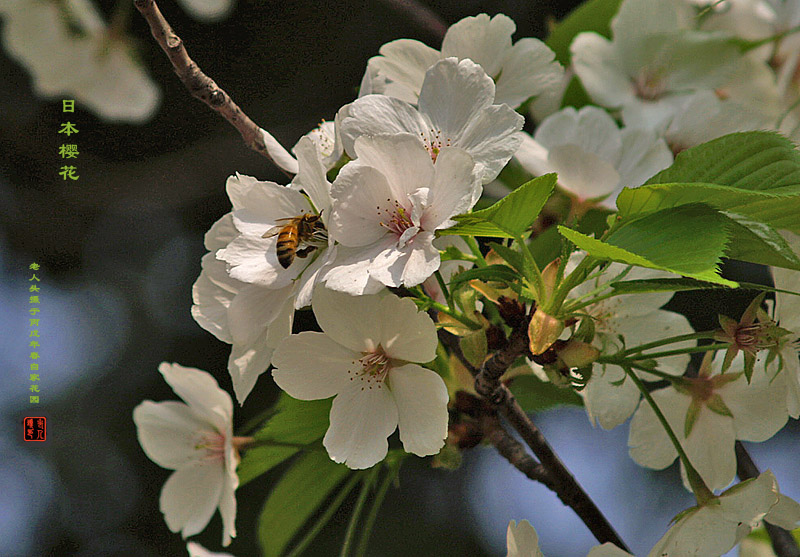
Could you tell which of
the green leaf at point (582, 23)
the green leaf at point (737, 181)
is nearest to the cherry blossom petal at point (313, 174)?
the green leaf at point (737, 181)

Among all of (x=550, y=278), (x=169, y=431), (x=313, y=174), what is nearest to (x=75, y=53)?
(x=169, y=431)

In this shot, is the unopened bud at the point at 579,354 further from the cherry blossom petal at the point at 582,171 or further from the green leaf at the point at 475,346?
the cherry blossom petal at the point at 582,171

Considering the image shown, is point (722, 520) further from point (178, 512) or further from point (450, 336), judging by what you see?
point (178, 512)

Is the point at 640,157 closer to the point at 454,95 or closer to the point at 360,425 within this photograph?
the point at 454,95

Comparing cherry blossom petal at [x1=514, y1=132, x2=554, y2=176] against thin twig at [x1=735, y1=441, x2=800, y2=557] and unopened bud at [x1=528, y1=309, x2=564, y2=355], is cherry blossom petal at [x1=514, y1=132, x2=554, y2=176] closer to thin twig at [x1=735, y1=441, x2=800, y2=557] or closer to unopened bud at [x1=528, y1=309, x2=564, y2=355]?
unopened bud at [x1=528, y1=309, x2=564, y2=355]

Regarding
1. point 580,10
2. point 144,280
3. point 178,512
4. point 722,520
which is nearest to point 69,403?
point 144,280

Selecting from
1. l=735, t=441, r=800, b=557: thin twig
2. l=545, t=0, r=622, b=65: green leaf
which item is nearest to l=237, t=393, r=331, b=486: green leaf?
l=735, t=441, r=800, b=557: thin twig

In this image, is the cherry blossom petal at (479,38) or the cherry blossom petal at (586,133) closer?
the cherry blossom petal at (479,38)
